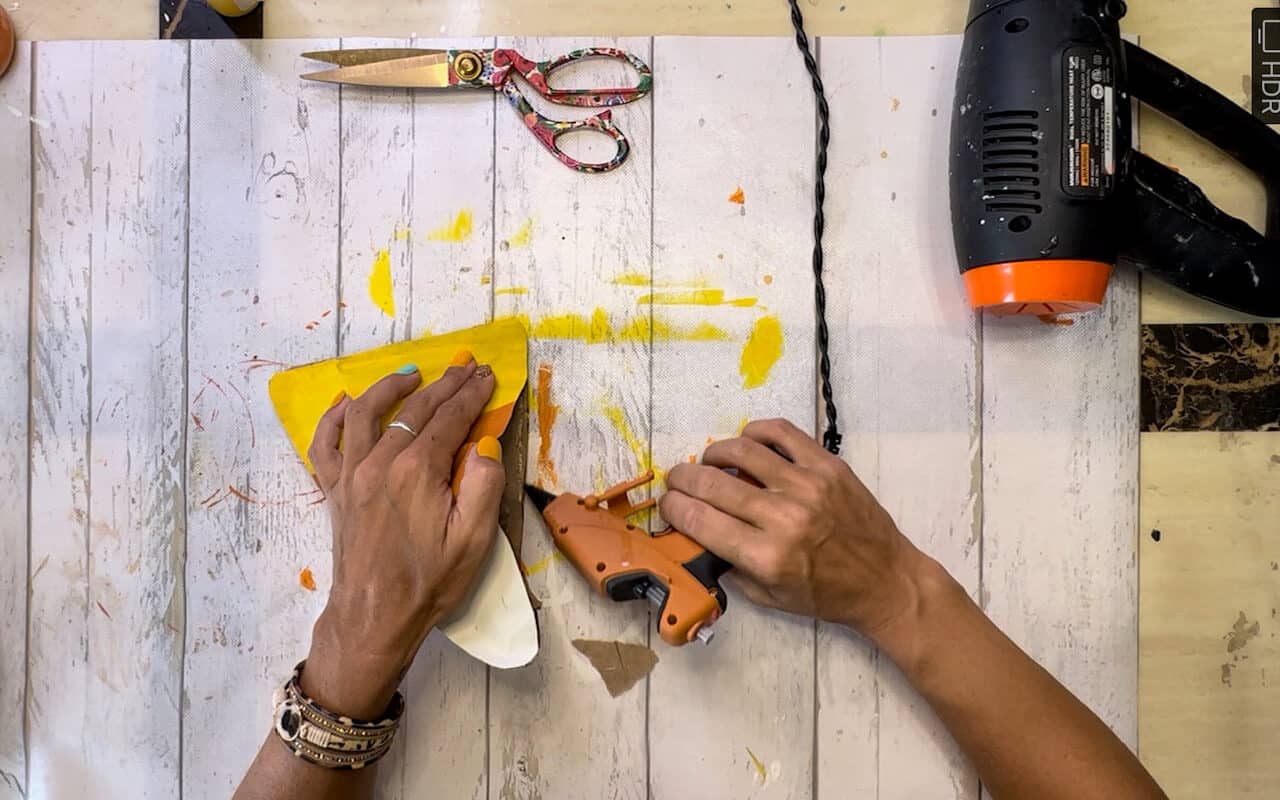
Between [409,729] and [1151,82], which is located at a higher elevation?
[1151,82]

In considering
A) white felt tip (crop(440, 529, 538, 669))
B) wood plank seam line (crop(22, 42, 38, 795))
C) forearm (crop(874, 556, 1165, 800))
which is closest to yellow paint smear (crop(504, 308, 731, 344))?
white felt tip (crop(440, 529, 538, 669))

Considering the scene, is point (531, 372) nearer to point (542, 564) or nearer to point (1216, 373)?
point (542, 564)

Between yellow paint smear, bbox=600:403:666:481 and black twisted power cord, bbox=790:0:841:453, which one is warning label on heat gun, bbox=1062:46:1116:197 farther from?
yellow paint smear, bbox=600:403:666:481

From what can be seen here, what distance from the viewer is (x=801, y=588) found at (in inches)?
33.7

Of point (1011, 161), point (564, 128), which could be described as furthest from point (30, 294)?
point (1011, 161)

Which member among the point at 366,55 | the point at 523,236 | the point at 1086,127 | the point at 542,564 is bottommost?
the point at 542,564

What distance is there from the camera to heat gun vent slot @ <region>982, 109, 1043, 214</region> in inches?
34.0

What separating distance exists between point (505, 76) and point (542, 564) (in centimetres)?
59

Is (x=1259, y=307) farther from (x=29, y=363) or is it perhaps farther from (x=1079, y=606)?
(x=29, y=363)

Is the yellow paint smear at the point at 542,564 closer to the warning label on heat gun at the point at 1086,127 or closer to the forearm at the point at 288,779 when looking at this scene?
the forearm at the point at 288,779

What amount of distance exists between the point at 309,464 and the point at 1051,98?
36.8 inches

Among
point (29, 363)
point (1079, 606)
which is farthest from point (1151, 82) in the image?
point (29, 363)

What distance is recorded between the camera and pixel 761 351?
98cm

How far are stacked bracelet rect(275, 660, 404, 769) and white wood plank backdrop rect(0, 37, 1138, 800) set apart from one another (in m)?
0.13
